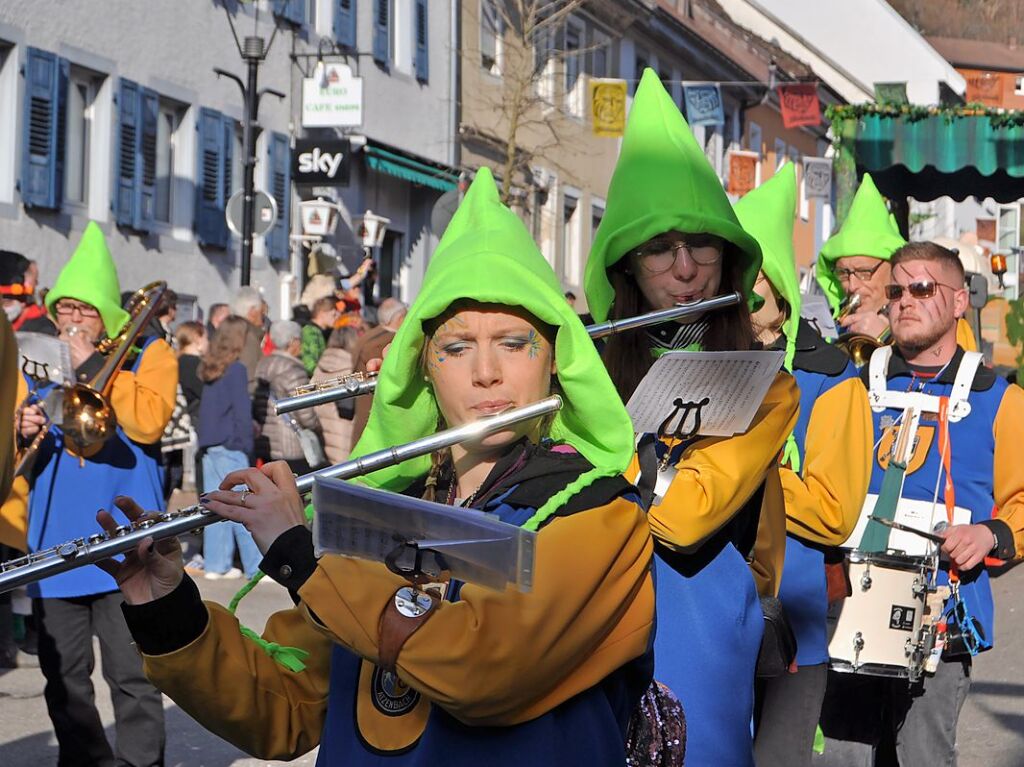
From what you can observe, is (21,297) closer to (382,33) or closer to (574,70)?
(382,33)

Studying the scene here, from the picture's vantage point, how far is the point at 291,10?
22.3 metres

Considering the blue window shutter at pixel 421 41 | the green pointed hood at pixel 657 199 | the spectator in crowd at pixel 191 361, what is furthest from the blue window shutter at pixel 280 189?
the green pointed hood at pixel 657 199

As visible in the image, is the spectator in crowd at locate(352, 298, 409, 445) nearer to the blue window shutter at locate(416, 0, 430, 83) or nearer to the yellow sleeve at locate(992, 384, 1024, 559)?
the yellow sleeve at locate(992, 384, 1024, 559)

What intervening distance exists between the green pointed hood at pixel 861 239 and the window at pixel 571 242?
24674 millimetres

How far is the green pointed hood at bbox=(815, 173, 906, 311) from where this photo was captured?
7219 millimetres

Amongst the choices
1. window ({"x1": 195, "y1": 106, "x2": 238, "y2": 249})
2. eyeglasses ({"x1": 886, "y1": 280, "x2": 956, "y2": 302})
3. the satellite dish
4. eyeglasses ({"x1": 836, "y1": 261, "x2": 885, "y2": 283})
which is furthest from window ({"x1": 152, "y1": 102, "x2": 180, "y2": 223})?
eyeglasses ({"x1": 886, "y1": 280, "x2": 956, "y2": 302})

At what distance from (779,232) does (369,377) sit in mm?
1969

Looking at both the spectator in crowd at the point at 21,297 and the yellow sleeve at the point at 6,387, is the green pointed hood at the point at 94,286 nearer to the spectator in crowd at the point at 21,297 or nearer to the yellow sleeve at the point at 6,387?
the spectator in crowd at the point at 21,297

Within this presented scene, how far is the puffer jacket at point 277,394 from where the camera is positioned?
1245cm

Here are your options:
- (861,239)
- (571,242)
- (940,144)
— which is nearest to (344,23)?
(571,242)

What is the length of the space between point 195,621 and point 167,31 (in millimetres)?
17690

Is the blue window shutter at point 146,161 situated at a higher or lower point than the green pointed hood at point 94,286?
higher

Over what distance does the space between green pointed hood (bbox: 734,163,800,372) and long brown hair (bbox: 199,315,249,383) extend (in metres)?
6.56

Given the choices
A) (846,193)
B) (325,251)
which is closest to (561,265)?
(325,251)
